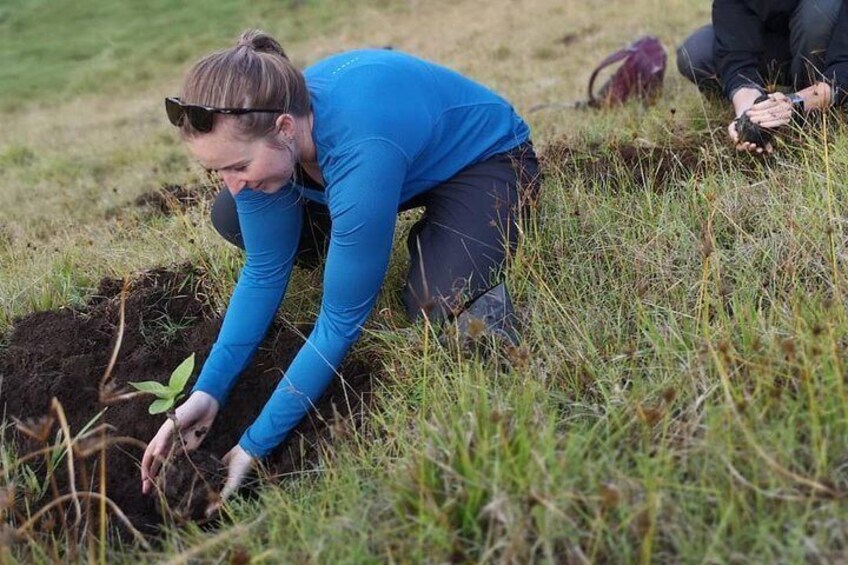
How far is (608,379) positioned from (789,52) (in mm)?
2416

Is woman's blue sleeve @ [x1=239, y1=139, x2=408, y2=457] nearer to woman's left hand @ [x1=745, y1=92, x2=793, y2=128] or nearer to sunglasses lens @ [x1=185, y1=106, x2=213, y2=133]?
sunglasses lens @ [x1=185, y1=106, x2=213, y2=133]

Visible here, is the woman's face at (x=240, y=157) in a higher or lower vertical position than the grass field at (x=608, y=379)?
higher

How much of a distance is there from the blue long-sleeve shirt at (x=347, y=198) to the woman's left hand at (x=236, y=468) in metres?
0.03

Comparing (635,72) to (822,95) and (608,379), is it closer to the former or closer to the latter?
(822,95)

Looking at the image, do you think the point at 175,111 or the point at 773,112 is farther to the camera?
the point at 773,112

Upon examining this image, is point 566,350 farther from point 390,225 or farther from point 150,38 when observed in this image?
point 150,38

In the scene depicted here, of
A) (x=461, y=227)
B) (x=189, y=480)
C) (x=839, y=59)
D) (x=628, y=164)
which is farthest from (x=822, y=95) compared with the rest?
(x=189, y=480)

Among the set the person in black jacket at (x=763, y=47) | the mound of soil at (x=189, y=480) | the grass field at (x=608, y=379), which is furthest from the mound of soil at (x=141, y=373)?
the person in black jacket at (x=763, y=47)

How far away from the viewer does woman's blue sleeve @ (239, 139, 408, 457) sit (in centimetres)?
224

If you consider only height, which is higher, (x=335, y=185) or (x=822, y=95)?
(x=335, y=185)

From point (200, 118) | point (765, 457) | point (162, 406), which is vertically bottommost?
point (162, 406)

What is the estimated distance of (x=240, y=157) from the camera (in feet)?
7.07

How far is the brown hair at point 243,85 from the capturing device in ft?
6.88

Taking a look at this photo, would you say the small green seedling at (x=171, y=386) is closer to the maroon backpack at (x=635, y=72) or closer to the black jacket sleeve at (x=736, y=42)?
the black jacket sleeve at (x=736, y=42)
